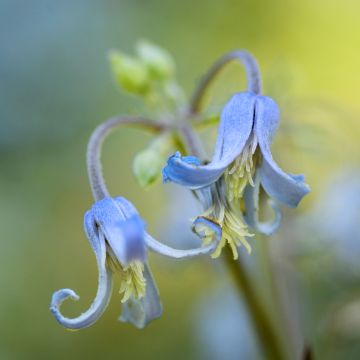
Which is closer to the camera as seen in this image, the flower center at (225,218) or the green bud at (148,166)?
the flower center at (225,218)

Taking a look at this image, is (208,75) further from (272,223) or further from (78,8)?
(78,8)

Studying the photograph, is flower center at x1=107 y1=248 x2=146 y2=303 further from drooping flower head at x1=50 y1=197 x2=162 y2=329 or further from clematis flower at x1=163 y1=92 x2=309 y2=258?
clematis flower at x1=163 y1=92 x2=309 y2=258

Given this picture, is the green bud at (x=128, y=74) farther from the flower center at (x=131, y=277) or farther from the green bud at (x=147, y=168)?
the flower center at (x=131, y=277)

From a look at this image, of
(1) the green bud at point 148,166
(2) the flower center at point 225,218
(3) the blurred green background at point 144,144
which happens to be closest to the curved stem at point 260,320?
(3) the blurred green background at point 144,144

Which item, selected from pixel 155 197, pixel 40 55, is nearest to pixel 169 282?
pixel 155 197

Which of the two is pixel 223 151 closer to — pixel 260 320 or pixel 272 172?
pixel 272 172

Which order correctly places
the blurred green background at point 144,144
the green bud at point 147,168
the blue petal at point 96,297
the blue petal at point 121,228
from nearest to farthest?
the blue petal at point 121,228 → the blue petal at point 96,297 → the green bud at point 147,168 → the blurred green background at point 144,144

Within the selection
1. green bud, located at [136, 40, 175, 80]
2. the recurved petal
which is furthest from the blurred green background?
the recurved petal
